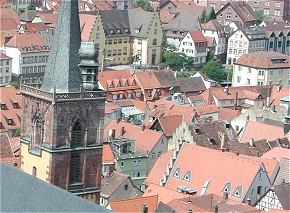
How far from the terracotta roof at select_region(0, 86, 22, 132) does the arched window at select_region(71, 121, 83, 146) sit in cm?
3648

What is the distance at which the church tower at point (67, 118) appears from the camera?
152 feet

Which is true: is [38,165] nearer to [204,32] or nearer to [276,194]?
[276,194]

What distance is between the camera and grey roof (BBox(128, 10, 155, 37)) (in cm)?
12694

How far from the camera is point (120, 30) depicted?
127 meters

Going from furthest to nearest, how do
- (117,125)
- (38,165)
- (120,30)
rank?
1. (120,30)
2. (117,125)
3. (38,165)

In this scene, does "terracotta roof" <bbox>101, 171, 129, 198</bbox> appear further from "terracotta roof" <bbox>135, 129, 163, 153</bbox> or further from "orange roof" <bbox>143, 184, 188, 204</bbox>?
"terracotta roof" <bbox>135, 129, 163, 153</bbox>

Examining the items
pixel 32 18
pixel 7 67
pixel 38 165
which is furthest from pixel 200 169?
pixel 32 18

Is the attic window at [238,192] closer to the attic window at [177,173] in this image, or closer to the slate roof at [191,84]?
the attic window at [177,173]

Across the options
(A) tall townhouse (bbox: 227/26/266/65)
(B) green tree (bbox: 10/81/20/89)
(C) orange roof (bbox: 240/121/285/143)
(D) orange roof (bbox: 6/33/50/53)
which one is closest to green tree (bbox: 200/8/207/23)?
(A) tall townhouse (bbox: 227/26/266/65)

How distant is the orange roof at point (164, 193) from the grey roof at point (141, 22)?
6963 centimetres

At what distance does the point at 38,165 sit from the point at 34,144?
102cm

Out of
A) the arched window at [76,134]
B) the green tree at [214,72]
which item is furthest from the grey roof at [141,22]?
the arched window at [76,134]

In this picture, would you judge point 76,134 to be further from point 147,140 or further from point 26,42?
point 26,42

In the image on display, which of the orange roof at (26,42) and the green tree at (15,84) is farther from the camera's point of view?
the orange roof at (26,42)
